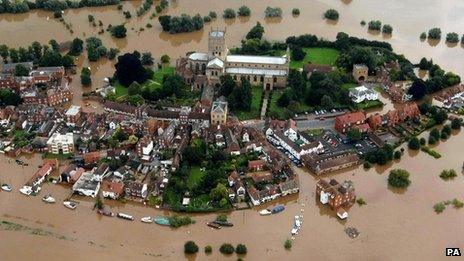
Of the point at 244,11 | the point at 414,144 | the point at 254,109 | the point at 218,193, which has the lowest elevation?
the point at 218,193

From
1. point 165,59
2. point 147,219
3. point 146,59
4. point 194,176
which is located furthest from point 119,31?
point 147,219

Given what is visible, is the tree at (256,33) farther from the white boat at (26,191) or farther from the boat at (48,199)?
the white boat at (26,191)

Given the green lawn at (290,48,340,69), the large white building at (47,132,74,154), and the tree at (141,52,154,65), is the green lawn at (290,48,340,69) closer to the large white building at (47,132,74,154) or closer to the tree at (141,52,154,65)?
the tree at (141,52,154,65)

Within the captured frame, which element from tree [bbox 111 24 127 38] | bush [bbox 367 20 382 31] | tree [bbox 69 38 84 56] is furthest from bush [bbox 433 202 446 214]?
tree [bbox 111 24 127 38]

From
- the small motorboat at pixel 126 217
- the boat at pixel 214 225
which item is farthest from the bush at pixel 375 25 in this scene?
the small motorboat at pixel 126 217

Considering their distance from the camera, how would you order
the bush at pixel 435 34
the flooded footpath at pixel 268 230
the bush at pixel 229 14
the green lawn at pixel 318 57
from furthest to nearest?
1. the bush at pixel 229 14
2. the bush at pixel 435 34
3. the green lawn at pixel 318 57
4. the flooded footpath at pixel 268 230

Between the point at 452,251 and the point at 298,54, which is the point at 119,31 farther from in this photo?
the point at 452,251
